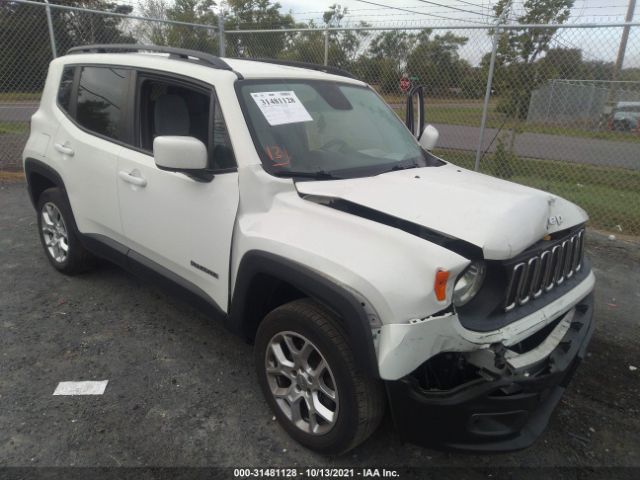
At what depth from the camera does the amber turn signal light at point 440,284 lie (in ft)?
6.16

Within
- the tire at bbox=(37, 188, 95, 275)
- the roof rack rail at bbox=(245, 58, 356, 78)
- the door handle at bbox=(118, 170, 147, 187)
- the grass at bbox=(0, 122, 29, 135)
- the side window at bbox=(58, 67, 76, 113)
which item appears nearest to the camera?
the door handle at bbox=(118, 170, 147, 187)

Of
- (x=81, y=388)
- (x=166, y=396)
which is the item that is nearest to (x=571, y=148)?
(x=166, y=396)

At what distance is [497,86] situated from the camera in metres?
6.84

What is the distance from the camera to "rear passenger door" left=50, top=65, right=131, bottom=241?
336 centimetres

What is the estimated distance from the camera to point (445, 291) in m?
1.91

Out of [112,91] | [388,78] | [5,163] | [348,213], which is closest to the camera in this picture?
[348,213]

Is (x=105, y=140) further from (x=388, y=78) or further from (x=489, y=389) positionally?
(x=388, y=78)

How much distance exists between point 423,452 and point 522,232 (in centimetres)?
124

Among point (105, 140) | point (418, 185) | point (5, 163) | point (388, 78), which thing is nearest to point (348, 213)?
point (418, 185)

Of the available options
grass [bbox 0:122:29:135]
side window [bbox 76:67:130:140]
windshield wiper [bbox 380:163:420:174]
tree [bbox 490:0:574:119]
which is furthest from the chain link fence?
side window [bbox 76:67:130:140]

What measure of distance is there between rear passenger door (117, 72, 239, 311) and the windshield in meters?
0.23

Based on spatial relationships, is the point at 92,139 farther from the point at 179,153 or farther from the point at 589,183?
the point at 589,183

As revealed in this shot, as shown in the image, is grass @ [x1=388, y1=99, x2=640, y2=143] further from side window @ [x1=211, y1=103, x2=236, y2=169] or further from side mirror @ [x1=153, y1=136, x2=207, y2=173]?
side mirror @ [x1=153, y1=136, x2=207, y2=173]

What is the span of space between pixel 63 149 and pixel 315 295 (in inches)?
108
